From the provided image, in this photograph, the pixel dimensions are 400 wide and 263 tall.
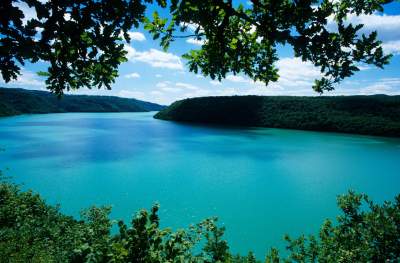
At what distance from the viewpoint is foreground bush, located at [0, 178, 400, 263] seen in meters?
5.53

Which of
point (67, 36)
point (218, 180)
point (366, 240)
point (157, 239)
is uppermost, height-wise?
point (67, 36)

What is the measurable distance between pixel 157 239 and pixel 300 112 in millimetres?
121459

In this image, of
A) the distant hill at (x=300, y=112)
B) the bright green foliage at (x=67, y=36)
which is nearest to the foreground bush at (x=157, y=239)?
the bright green foliage at (x=67, y=36)

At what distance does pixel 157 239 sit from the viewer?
5570 millimetres

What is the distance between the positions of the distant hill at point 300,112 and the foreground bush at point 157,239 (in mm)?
90653

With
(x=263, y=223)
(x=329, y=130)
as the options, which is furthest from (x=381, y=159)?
(x=329, y=130)

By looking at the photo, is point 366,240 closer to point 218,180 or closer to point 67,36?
point 67,36

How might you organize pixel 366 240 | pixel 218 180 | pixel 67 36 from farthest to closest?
pixel 218 180 → pixel 366 240 → pixel 67 36

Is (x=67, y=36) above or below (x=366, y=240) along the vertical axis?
above

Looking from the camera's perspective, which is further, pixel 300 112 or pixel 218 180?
pixel 300 112

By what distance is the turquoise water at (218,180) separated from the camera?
24.1 metres

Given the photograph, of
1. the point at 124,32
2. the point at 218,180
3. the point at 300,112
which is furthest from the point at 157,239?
the point at 300,112

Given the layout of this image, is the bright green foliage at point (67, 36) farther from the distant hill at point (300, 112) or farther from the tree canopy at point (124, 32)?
the distant hill at point (300, 112)

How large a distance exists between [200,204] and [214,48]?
21869 millimetres
